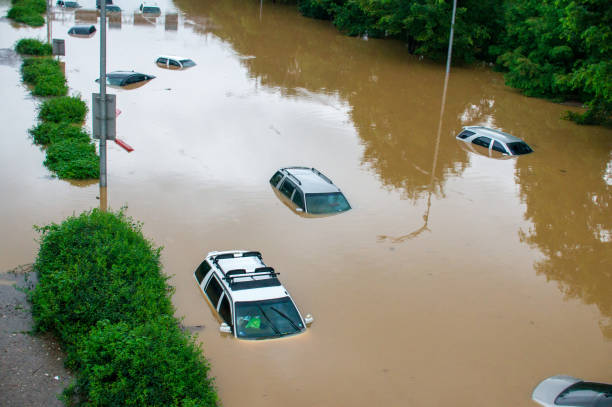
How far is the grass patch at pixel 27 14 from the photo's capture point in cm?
4762

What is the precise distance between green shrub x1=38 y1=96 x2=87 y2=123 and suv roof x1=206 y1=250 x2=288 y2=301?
13.1m

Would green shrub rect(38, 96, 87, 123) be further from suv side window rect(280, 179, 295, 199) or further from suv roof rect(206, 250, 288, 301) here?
suv roof rect(206, 250, 288, 301)

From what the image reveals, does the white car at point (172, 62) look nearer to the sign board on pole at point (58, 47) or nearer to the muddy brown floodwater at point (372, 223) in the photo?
the muddy brown floodwater at point (372, 223)

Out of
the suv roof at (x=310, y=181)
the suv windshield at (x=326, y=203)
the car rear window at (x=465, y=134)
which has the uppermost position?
the car rear window at (x=465, y=134)

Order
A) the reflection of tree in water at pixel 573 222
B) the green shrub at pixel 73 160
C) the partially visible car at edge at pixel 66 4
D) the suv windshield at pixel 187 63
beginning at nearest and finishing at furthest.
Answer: the reflection of tree in water at pixel 573 222 → the green shrub at pixel 73 160 → the suv windshield at pixel 187 63 → the partially visible car at edge at pixel 66 4

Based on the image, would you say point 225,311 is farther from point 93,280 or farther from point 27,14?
point 27,14

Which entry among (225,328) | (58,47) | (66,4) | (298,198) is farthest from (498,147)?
(66,4)

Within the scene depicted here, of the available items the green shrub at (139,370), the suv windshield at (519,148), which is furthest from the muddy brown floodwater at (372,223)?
the green shrub at (139,370)

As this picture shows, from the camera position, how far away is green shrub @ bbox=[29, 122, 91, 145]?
20.9m

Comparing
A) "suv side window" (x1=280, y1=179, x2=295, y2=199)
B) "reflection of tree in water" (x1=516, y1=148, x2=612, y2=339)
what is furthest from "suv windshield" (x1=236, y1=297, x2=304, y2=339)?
"reflection of tree in water" (x1=516, y1=148, x2=612, y2=339)

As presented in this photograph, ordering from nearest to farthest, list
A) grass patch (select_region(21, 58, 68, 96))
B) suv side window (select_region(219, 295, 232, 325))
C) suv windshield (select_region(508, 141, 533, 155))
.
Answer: suv side window (select_region(219, 295, 232, 325)) < suv windshield (select_region(508, 141, 533, 155)) < grass patch (select_region(21, 58, 68, 96))

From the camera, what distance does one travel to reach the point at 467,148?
24531 mm

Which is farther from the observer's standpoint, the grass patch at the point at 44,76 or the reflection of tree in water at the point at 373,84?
the grass patch at the point at 44,76

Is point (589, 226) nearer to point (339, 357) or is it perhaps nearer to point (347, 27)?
point (339, 357)
